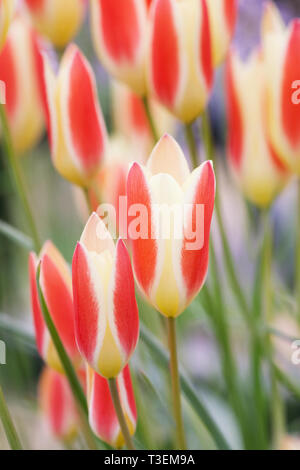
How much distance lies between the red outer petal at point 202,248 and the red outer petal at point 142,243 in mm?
12

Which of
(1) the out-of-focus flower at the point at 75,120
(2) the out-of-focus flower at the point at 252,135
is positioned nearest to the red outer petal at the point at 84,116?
(1) the out-of-focus flower at the point at 75,120

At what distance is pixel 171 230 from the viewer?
291 mm

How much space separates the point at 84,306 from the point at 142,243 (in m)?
0.03

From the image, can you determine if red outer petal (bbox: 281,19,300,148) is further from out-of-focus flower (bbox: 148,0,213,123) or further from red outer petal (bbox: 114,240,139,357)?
red outer petal (bbox: 114,240,139,357)

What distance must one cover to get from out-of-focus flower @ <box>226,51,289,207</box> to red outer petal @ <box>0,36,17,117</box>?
5.1 inches

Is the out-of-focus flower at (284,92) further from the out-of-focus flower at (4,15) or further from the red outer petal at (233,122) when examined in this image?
the out-of-focus flower at (4,15)

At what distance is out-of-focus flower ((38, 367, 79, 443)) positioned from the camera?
1.66ft

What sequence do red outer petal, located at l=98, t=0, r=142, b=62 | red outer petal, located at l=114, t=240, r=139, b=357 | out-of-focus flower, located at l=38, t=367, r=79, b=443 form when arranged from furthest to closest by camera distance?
1. out-of-focus flower, located at l=38, t=367, r=79, b=443
2. red outer petal, located at l=98, t=0, r=142, b=62
3. red outer petal, located at l=114, t=240, r=139, b=357

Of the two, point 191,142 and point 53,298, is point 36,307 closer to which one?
point 53,298

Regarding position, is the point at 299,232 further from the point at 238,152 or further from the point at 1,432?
the point at 1,432

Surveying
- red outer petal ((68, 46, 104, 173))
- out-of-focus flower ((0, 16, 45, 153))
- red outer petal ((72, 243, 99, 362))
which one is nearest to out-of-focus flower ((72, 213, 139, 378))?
red outer petal ((72, 243, 99, 362))

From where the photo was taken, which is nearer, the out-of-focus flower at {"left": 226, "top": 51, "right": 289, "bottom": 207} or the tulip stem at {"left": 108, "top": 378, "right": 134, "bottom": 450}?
the tulip stem at {"left": 108, "top": 378, "right": 134, "bottom": 450}

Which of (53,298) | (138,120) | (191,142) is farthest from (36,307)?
(138,120)

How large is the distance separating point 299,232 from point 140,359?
148 mm
